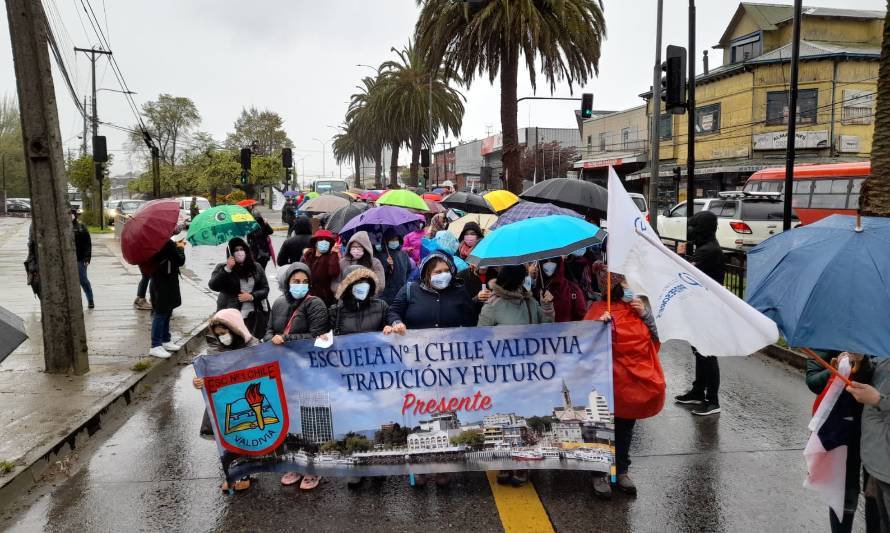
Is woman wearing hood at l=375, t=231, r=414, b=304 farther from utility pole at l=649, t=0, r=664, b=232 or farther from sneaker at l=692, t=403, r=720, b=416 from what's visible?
utility pole at l=649, t=0, r=664, b=232

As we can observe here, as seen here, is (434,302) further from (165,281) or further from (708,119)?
(708,119)

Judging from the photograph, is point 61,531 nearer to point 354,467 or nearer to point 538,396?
point 354,467

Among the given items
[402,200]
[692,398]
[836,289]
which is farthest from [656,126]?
[836,289]

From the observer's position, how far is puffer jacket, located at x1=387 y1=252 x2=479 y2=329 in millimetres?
5266

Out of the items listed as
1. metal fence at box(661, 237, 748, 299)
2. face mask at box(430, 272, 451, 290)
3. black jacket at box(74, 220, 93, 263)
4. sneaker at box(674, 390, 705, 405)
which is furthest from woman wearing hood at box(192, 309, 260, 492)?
metal fence at box(661, 237, 748, 299)

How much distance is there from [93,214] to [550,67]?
30.0 metres

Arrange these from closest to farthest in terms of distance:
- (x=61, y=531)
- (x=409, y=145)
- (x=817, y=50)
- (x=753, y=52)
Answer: (x=61, y=531)
(x=817, y=50)
(x=753, y=52)
(x=409, y=145)

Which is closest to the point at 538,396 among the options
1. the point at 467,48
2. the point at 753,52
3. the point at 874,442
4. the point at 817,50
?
the point at 874,442

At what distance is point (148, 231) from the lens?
7523 mm

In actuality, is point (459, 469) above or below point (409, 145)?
below

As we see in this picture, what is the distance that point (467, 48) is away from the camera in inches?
817

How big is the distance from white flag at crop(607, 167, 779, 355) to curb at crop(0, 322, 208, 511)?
4.46 m

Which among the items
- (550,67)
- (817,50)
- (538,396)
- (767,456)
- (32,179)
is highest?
(817,50)

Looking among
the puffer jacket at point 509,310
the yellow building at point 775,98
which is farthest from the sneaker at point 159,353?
the yellow building at point 775,98
